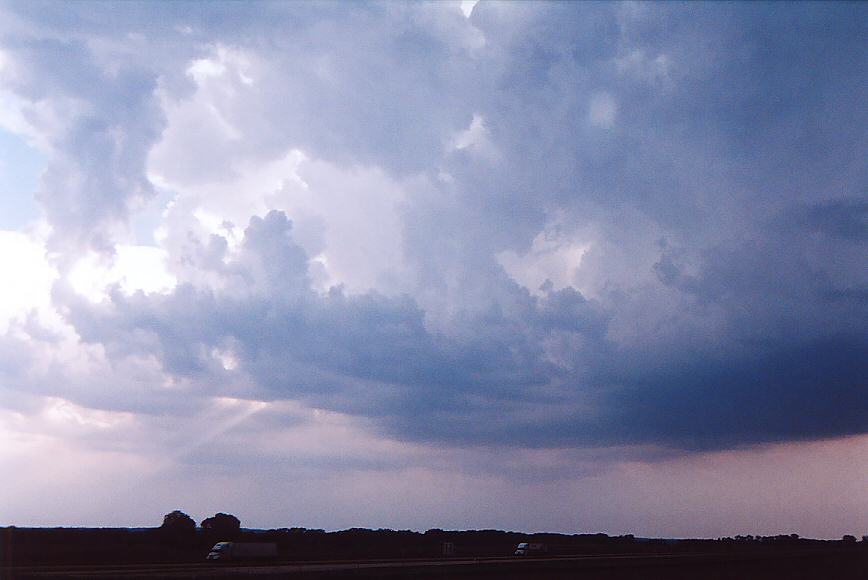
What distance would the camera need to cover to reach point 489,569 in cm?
7706

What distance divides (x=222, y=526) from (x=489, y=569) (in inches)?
2791

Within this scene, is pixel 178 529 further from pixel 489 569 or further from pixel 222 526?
pixel 489 569

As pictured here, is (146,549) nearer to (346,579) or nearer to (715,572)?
(346,579)

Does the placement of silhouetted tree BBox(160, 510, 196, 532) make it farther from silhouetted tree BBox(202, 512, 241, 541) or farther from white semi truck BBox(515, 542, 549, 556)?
white semi truck BBox(515, 542, 549, 556)

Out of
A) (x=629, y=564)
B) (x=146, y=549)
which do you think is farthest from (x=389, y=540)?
(x=629, y=564)

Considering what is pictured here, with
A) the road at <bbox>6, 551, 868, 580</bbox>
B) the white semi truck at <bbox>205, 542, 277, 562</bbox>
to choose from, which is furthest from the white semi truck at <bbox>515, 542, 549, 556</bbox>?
the white semi truck at <bbox>205, 542, 277, 562</bbox>

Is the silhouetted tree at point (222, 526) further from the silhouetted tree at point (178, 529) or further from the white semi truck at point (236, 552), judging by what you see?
the white semi truck at point (236, 552)

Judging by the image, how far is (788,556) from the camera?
127m

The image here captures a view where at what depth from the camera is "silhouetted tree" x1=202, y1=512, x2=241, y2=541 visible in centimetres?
13362

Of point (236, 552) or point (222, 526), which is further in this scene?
Answer: point (222, 526)

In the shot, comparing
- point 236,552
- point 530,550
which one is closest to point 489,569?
point 236,552

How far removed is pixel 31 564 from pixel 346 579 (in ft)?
119

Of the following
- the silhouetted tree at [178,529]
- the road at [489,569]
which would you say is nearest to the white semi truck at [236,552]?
the road at [489,569]

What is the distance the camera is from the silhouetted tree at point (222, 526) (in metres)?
134
